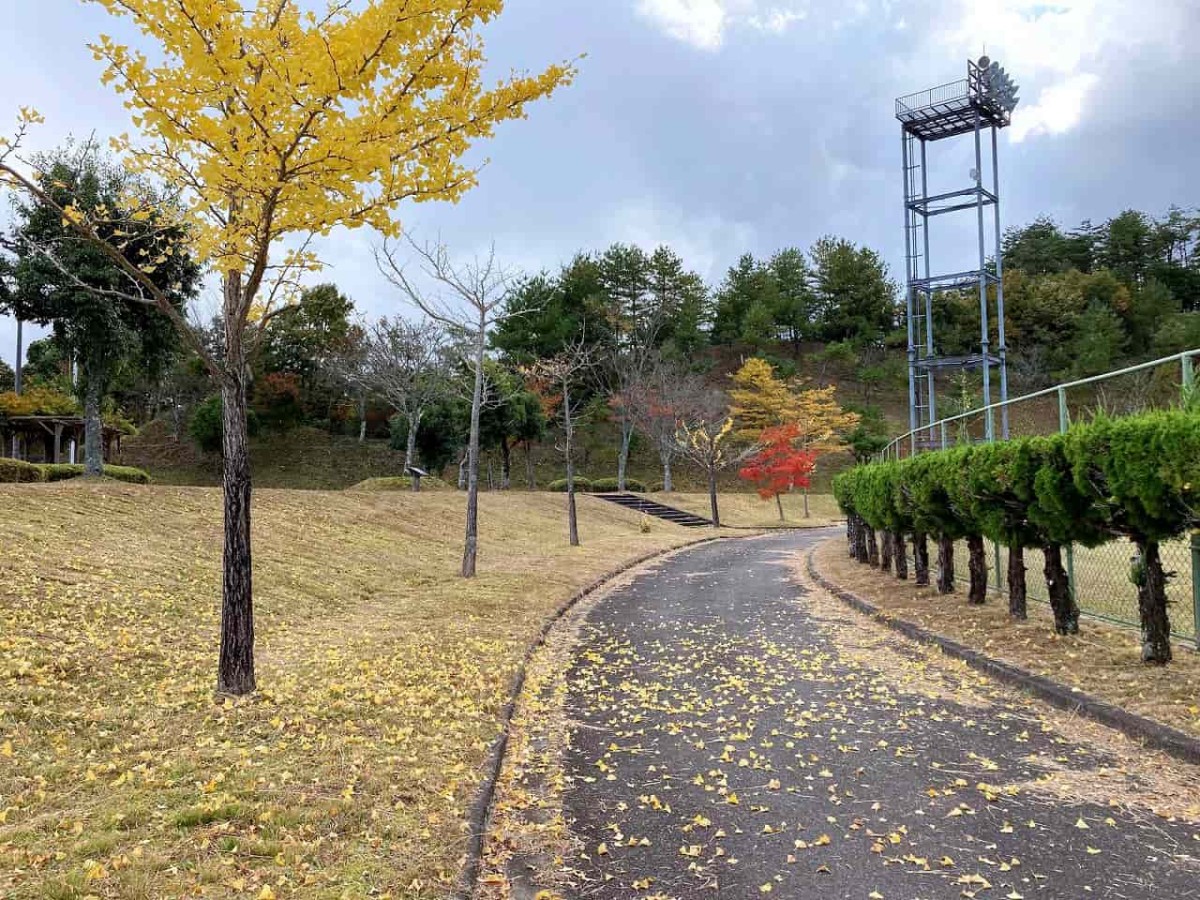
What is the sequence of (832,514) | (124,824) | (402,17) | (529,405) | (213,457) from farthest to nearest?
(213,457), (832,514), (529,405), (402,17), (124,824)

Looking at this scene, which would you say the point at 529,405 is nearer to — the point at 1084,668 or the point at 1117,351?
the point at 1084,668

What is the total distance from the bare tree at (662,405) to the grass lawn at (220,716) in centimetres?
2338

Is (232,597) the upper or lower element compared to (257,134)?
lower

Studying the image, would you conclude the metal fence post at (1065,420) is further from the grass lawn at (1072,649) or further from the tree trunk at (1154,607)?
the tree trunk at (1154,607)

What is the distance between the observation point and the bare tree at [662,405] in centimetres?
3372

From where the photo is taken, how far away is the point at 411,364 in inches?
1118

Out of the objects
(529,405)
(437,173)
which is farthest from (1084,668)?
(529,405)

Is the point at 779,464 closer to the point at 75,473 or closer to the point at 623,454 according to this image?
the point at 623,454

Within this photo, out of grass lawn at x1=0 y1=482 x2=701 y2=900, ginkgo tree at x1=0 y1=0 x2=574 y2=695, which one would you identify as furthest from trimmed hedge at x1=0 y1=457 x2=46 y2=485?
ginkgo tree at x1=0 y1=0 x2=574 y2=695

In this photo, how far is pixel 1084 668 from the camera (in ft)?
17.4

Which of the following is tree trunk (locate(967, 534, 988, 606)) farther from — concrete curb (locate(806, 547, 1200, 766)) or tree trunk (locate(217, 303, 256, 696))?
tree trunk (locate(217, 303, 256, 696))

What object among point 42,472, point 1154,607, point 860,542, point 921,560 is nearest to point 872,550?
point 860,542

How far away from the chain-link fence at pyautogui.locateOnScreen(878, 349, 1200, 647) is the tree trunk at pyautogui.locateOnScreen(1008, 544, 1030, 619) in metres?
0.39

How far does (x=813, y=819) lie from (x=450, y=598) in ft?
21.9
